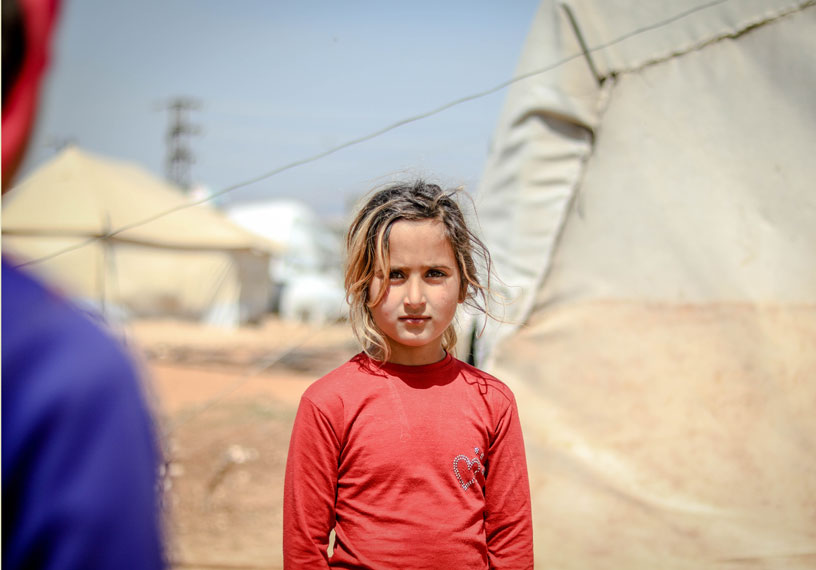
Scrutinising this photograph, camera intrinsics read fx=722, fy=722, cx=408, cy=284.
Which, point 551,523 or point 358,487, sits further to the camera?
point 551,523

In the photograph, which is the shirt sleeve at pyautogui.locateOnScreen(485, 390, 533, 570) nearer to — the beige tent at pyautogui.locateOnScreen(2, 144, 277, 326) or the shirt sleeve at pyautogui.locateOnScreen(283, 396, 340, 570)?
the shirt sleeve at pyautogui.locateOnScreen(283, 396, 340, 570)

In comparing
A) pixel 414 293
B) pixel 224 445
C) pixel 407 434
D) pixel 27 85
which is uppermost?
pixel 27 85

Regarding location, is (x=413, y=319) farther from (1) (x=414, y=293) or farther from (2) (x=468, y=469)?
(2) (x=468, y=469)

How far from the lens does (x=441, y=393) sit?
4.56 feet

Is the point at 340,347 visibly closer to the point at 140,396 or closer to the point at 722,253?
the point at 722,253

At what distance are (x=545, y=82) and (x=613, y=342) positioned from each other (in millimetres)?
924

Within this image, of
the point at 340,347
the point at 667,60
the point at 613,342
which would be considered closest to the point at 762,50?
the point at 667,60

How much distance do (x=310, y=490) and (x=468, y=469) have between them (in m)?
0.29

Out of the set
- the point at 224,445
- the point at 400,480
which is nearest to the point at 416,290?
the point at 400,480

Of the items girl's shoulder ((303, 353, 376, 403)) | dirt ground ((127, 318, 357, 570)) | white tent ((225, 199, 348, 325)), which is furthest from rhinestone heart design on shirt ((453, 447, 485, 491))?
white tent ((225, 199, 348, 325))

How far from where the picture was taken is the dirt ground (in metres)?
3.44

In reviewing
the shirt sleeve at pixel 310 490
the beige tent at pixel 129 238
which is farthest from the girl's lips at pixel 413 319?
the beige tent at pixel 129 238

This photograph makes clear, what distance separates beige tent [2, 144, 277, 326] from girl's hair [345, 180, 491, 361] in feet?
21.9

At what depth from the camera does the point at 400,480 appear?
1303 millimetres
